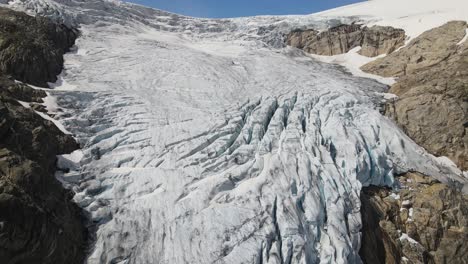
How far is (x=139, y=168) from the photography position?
17141 mm

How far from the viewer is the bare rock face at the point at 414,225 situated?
A: 1723cm

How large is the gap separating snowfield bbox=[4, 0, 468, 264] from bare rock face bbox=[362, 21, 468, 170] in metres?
1.07

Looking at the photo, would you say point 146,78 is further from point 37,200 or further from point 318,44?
point 318,44

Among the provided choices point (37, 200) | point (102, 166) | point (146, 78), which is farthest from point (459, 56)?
point (37, 200)

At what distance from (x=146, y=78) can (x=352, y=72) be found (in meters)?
15.4

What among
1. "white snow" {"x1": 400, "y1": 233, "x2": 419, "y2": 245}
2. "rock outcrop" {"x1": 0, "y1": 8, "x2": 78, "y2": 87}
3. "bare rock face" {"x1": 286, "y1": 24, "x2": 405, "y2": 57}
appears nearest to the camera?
"white snow" {"x1": 400, "y1": 233, "x2": 419, "y2": 245}

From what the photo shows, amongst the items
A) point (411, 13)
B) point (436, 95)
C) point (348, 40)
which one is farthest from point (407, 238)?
point (411, 13)

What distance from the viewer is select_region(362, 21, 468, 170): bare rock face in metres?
22.5

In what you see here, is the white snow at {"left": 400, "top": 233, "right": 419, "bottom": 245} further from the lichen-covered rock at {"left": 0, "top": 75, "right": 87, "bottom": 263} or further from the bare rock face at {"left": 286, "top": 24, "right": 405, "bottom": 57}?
the bare rock face at {"left": 286, "top": 24, "right": 405, "bottom": 57}

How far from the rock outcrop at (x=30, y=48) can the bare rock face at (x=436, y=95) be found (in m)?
18.3

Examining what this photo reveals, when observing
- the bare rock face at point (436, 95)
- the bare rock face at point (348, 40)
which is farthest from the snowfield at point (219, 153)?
the bare rock face at point (348, 40)

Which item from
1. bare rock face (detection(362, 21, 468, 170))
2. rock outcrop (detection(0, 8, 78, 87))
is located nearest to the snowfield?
rock outcrop (detection(0, 8, 78, 87))

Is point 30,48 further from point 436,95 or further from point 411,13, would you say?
point 411,13

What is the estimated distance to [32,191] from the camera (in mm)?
12664
